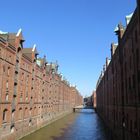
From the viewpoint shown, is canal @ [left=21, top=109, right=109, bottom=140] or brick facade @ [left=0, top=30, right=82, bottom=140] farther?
canal @ [left=21, top=109, right=109, bottom=140]

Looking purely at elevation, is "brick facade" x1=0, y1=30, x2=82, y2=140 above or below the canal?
above

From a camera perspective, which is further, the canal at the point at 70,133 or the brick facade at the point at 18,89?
the canal at the point at 70,133

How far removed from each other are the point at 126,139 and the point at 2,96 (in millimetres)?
15191

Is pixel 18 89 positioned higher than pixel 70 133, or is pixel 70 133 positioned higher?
pixel 18 89

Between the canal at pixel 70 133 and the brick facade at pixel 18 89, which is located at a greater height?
the brick facade at pixel 18 89

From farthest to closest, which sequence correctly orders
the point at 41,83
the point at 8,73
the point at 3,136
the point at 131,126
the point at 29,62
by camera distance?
the point at 41,83 < the point at 29,62 < the point at 8,73 < the point at 3,136 < the point at 131,126

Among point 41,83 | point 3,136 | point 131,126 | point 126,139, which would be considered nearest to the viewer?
point 131,126

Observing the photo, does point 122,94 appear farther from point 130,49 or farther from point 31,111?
point 31,111

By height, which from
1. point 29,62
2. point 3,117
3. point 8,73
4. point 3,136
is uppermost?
point 29,62

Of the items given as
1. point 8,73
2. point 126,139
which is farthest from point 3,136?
point 126,139

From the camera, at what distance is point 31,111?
46188 millimetres

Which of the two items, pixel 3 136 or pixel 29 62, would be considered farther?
pixel 29 62

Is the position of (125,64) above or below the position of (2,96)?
above

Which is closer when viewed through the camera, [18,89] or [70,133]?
[18,89]
